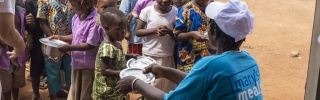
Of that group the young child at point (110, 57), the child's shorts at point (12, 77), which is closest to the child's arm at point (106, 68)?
the young child at point (110, 57)

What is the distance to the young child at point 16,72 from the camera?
5.24 metres

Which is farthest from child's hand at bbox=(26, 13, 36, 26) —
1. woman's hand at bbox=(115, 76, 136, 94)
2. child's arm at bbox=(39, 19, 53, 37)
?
woman's hand at bbox=(115, 76, 136, 94)

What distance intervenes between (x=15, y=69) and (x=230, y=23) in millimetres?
3593

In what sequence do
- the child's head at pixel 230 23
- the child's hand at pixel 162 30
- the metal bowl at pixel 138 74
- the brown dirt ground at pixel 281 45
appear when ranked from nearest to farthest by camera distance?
the child's head at pixel 230 23 → the metal bowl at pixel 138 74 → the child's hand at pixel 162 30 → the brown dirt ground at pixel 281 45

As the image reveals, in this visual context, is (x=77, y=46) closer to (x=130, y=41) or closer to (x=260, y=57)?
(x=130, y=41)

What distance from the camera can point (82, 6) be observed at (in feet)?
14.6

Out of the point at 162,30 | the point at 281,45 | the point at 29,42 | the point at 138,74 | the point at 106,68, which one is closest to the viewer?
the point at 138,74

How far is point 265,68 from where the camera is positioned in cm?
826

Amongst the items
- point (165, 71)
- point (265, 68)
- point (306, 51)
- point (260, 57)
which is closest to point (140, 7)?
point (165, 71)

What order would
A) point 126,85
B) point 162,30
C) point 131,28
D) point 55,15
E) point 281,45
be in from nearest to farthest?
point 126,85, point 162,30, point 55,15, point 131,28, point 281,45

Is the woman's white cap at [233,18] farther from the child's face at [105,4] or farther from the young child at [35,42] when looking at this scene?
the young child at [35,42]

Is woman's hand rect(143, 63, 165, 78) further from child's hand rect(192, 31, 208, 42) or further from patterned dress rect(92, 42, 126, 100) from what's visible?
child's hand rect(192, 31, 208, 42)

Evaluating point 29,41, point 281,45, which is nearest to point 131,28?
point 29,41

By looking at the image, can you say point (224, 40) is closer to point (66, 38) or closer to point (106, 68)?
point (106, 68)
